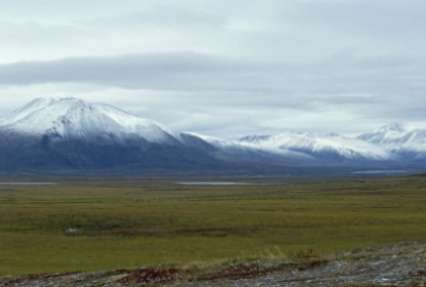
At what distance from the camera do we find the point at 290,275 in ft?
74.0

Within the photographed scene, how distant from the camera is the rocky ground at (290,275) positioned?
2028cm

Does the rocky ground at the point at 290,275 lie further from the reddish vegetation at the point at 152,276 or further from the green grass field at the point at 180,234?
the green grass field at the point at 180,234

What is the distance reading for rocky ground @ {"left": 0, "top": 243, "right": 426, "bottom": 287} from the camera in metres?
20.3

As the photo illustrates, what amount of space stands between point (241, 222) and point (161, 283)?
45.9 m

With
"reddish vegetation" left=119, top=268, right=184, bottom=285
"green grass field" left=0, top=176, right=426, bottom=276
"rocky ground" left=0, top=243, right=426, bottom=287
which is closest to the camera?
"rocky ground" left=0, top=243, right=426, bottom=287

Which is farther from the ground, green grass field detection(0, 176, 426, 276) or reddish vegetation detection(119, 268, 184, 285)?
reddish vegetation detection(119, 268, 184, 285)

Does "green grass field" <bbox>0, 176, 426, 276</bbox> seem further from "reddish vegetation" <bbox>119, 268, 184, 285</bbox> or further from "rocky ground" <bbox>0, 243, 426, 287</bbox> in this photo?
"reddish vegetation" <bbox>119, 268, 184, 285</bbox>

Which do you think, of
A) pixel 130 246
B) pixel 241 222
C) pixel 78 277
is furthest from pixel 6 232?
pixel 78 277

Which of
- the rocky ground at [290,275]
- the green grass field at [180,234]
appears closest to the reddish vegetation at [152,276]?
the rocky ground at [290,275]

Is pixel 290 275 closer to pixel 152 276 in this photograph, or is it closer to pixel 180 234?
pixel 152 276

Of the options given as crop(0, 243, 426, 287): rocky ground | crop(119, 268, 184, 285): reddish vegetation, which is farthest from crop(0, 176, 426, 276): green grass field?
crop(119, 268, 184, 285): reddish vegetation

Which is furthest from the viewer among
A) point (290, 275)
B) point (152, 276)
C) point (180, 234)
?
point (180, 234)

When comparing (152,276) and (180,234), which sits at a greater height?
(152,276)

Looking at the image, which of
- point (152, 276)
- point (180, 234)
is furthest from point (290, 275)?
point (180, 234)
